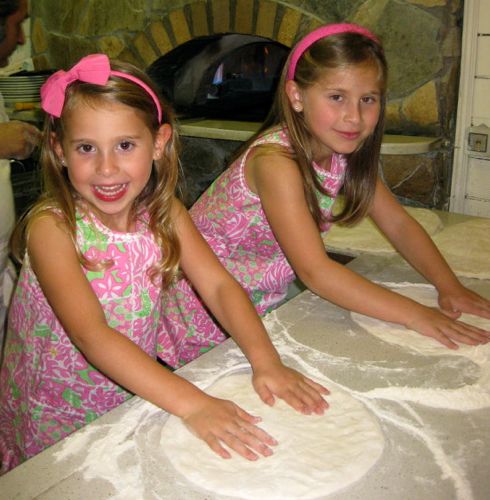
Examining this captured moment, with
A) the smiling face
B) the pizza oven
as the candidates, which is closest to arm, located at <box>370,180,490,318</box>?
the pizza oven

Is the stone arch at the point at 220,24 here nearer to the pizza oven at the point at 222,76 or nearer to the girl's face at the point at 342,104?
the pizza oven at the point at 222,76

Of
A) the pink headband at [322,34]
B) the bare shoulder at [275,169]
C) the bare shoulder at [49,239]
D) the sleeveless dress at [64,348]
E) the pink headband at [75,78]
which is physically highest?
the pink headband at [322,34]

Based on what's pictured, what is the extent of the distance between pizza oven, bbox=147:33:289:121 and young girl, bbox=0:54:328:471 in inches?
76.0

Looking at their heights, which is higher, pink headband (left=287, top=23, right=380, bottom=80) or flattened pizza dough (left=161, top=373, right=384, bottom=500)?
pink headband (left=287, top=23, right=380, bottom=80)

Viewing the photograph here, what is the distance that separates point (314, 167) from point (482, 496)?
836 mm

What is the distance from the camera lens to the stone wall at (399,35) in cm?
216

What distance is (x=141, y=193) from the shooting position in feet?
3.88

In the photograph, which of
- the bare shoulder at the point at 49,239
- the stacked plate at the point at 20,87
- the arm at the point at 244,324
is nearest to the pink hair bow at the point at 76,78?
the bare shoulder at the point at 49,239

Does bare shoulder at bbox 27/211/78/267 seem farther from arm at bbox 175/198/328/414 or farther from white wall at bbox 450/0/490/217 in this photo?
white wall at bbox 450/0/490/217

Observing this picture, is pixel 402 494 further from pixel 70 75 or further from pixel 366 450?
pixel 70 75

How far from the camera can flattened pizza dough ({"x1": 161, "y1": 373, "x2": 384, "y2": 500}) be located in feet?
2.36

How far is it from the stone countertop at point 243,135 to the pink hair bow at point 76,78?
1.41 metres

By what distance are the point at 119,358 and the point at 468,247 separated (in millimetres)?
1049

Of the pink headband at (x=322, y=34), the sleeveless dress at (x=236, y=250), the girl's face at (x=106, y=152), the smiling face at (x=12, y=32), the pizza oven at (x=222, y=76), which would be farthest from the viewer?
the pizza oven at (x=222, y=76)
